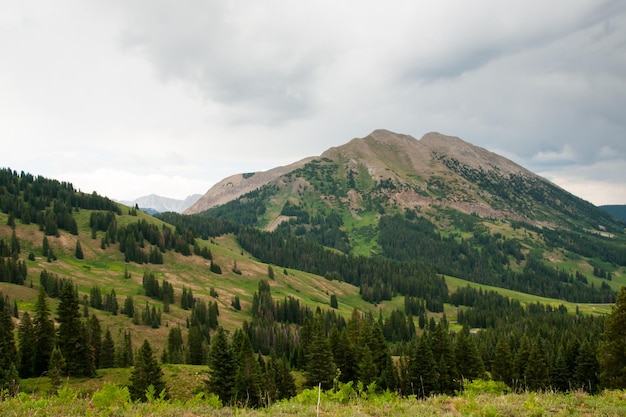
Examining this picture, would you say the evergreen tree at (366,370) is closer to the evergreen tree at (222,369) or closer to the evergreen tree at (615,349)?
the evergreen tree at (222,369)

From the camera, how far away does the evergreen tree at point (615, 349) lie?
4978cm

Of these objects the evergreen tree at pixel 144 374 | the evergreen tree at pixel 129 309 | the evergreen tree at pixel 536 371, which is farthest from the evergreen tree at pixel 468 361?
the evergreen tree at pixel 129 309

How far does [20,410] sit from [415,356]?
61.9 m

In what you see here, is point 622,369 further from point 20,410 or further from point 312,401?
point 20,410

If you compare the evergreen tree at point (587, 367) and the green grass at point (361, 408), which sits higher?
the green grass at point (361, 408)

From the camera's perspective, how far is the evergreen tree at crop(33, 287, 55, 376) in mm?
65750

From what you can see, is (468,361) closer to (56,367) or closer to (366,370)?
(366,370)

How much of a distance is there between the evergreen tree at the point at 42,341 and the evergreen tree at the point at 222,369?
32.2m

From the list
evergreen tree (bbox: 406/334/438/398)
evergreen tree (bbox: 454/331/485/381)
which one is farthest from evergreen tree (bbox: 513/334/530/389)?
evergreen tree (bbox: 406/334/438/398)

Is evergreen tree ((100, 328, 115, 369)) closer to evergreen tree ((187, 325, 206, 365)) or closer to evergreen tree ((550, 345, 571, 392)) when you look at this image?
evergreen tree ((187, 325, 206, 365))

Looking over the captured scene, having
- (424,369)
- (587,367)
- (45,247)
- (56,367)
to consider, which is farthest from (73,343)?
(45,247)

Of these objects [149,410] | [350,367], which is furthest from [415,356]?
[149,410]

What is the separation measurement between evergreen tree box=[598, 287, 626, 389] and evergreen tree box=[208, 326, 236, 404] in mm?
53731

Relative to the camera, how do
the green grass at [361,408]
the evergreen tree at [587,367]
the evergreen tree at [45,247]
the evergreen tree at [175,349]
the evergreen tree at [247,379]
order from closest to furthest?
the green grass at [361,408] → the evergreen tree at [247,379] → the evergreen tree at [587,367] → the evergreen tree at [175,349] → the evergreen tree at [45,247]
